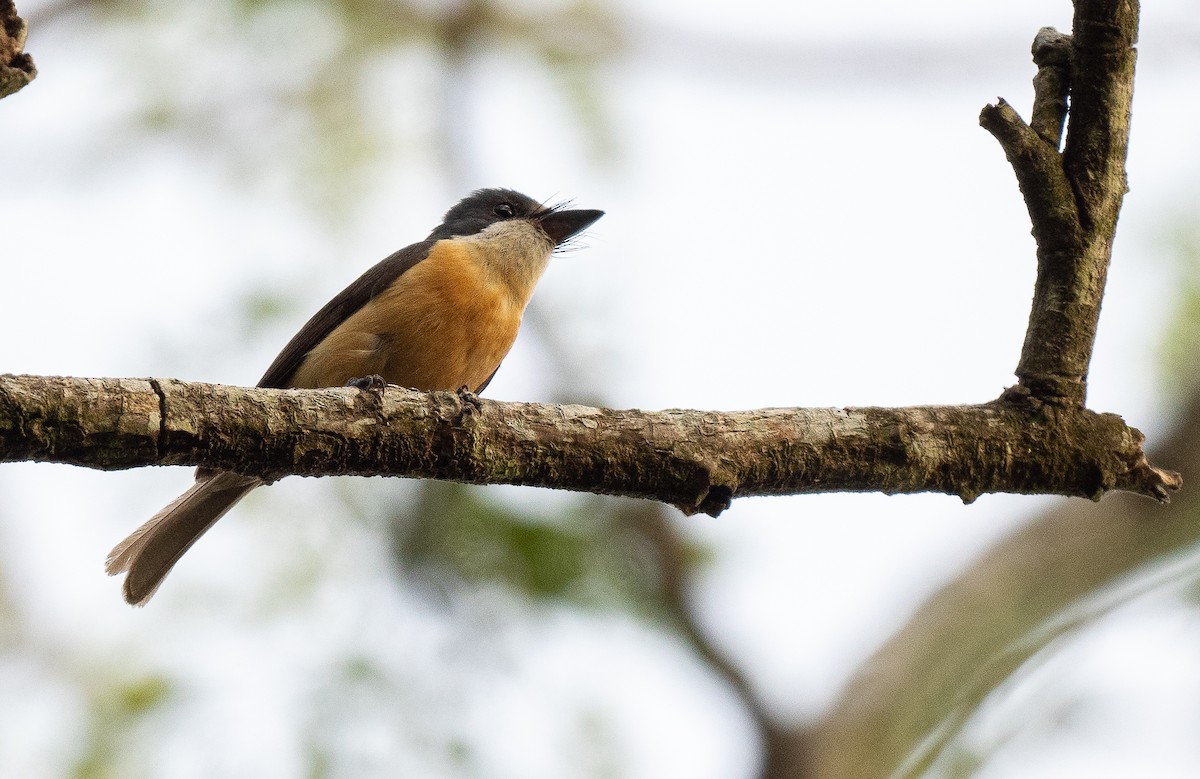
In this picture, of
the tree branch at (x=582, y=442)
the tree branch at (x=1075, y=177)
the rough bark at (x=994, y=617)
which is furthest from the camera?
the rough bark at (x=994, y=617)

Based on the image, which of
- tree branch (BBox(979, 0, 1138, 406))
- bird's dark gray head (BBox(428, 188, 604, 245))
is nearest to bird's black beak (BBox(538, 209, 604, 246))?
bird's dark gray head (BBox(428, 188, 604, 245))

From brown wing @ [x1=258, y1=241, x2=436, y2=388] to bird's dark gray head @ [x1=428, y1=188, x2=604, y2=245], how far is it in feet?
2.39

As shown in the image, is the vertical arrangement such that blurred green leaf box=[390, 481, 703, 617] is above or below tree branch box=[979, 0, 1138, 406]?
below

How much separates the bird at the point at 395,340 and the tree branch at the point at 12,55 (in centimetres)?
214

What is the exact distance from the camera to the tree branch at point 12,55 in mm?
2922

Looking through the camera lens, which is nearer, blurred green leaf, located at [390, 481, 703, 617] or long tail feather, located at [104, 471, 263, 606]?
long tail feather, located at [104, 471, 263, 606]

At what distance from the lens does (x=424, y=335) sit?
16.8 ft

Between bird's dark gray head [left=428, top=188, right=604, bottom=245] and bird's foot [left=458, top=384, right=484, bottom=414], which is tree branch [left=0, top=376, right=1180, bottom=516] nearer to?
bird's foot [left=458, top=384, right=484, bottom=414]

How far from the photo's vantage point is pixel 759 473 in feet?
9.98

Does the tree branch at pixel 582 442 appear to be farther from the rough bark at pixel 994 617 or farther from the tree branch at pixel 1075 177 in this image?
the rough bark at pixel 994 617

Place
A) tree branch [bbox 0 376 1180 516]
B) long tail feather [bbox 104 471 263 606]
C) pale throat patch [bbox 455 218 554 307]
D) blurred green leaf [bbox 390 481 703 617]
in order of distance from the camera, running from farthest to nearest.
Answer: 1. blurred green leaf [bbox 390 481 703 617]
2. pale throat patch [bbox 455 218 554 307]
3. long tail feather [bbox 104 471 263 606]
4. tree branch [bbox 0 376 1180 516]

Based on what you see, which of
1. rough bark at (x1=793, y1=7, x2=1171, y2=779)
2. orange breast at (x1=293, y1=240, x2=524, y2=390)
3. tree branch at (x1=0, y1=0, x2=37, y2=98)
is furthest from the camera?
rough bark at (x1=793, y1=7, x2=1171, y2=779)

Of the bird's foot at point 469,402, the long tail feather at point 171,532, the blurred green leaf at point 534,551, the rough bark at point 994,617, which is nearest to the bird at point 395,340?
the long tail feather at point 171,532

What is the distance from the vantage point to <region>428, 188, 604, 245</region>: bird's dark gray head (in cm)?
647
